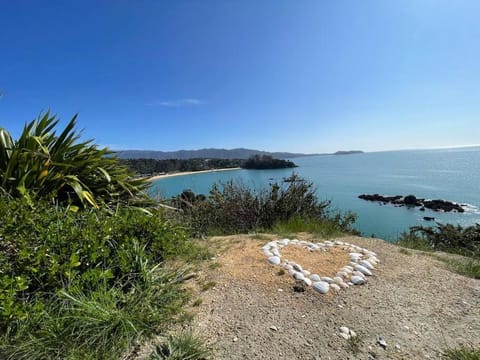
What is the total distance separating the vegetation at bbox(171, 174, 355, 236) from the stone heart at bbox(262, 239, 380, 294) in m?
1.58

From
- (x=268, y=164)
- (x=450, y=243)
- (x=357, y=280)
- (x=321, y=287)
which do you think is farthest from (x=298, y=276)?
(x=268, y=164)

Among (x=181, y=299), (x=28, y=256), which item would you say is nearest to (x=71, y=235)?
(x=28, y=256)

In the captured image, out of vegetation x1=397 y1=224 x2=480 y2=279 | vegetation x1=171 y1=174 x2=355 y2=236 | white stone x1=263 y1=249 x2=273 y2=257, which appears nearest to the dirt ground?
white stone x1=263 y1=249 x2=273 y2=257

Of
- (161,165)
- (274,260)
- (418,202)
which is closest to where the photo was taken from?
(274,260)

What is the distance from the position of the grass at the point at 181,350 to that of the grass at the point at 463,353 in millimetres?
1457

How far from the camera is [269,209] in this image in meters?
4.97

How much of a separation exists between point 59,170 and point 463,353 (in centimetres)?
385

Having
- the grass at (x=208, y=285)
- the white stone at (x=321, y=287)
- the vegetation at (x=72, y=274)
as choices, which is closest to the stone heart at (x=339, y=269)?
the white stone at (x=321, y=287)

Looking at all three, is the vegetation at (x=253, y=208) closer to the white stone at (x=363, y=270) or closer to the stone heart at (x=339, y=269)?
the stone heart at (x=339, y=269)

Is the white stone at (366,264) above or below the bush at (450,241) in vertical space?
above

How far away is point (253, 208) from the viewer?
493 centimetres

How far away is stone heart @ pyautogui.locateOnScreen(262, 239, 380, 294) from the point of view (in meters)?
2.08

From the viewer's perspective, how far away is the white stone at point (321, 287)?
1.95 m

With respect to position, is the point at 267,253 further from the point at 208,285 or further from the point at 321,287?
the point at 208,285
